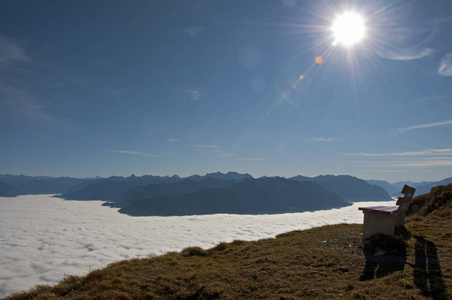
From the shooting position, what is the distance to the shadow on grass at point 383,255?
9320 mm

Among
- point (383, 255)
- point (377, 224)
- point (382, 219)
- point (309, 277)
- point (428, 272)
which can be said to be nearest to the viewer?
point (428, 272)

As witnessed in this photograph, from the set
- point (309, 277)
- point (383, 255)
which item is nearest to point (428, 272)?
point (383, 255)

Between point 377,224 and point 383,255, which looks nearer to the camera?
→ point 383,255

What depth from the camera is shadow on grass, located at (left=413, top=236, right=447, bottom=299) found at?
6957mm

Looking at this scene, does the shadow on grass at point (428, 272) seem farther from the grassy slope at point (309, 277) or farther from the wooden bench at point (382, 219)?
the wooden bench at point (382, 219)

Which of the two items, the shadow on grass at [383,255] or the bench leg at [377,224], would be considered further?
the bench leg at [377,224]

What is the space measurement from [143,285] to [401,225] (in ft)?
56.4

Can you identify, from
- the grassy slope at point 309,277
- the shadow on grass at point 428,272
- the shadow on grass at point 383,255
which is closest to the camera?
the shadow on grass at point 428,272

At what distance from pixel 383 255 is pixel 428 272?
290cm

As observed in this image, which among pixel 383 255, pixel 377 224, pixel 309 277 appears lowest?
pixel 309 277

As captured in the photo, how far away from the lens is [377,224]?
43.9 ft

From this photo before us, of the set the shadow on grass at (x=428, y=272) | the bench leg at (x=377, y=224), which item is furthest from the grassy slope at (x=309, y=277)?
the bench leg at (x=377, y=224)

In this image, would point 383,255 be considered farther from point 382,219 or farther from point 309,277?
point 309,277

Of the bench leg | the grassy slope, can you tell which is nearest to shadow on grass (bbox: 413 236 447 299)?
the grassy slope
